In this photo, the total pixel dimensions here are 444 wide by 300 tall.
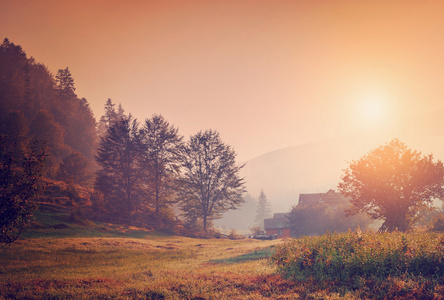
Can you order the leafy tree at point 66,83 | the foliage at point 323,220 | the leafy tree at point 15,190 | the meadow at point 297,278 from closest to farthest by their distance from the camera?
the meadow at point 297,278 < the leafy tree at point 15,190 < the foliage at point 323,220 < the leafy tree at point 66,83

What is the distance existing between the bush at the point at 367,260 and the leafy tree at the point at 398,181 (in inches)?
629

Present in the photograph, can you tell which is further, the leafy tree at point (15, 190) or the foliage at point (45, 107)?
the foliage at point (45, 107)

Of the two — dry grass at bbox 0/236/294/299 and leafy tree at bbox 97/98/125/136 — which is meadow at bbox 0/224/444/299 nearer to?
dry grass at bbox 0/236/294/299

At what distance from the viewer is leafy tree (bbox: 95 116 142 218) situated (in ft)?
139

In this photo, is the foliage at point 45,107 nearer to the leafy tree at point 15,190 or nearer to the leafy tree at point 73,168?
the leafy tree at point 73,168

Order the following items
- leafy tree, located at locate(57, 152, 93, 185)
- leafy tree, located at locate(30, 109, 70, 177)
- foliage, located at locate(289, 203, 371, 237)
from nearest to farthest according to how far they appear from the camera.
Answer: leafy tree, located at locate(57, 152, 93, 185) < leafy tree, located at locate(30, 109, 70, 177) < foliage, located at locate(289, 203, 371, 237)

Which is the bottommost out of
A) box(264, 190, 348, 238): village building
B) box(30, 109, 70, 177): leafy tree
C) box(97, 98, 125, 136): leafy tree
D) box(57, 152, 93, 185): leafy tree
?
box(264, 190, 348, 238): village building

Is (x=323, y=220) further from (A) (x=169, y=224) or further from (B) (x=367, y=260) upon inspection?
(B) (x=367, y=260)

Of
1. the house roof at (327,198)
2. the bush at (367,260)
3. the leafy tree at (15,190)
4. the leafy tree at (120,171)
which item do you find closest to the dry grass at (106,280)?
the bush at (367,260)

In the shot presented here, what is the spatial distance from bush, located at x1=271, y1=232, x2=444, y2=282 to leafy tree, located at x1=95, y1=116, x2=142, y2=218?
36328mm

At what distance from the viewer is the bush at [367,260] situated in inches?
385

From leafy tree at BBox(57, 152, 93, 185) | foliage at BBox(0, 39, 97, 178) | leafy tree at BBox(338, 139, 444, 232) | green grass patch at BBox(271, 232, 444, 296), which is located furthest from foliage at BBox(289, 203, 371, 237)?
foliage at BBox(0, 39, 97, 178)

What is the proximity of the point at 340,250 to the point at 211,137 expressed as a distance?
4153 centimetres

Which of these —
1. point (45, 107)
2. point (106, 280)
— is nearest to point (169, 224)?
point (106, 280)
